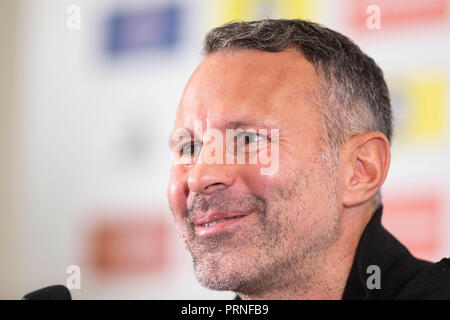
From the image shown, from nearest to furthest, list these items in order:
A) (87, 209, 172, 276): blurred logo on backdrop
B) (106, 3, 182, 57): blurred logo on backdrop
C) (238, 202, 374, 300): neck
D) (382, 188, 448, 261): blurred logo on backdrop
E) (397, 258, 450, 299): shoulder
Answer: (397, 258, 450, 299): shoulder, (238, 202, 374, 300): neck, (382, 188, 448, 261): blurred logo on backdrop, (87, 209, 172, 276): blurred logo on backdrop, (106, 3, 182, 57): blurred logo on backdrop

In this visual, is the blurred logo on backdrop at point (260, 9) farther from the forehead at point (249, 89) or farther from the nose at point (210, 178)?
the nose at point (210, 178)

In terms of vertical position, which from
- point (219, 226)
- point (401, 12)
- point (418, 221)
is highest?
point (401, 12)

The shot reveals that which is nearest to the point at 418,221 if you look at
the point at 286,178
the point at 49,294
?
the point at 286,178

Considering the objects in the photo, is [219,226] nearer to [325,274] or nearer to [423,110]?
[325,274]

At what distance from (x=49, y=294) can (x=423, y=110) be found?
3.62ft

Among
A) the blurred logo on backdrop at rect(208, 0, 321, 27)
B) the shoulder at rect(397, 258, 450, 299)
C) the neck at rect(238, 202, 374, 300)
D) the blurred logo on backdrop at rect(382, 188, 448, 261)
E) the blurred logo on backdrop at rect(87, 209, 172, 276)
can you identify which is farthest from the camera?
the blurred logo on backdrop at rect(87, 209, 172, 276)

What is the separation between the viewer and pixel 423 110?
69.8 inches

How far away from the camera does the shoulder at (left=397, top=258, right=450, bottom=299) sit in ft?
3.27

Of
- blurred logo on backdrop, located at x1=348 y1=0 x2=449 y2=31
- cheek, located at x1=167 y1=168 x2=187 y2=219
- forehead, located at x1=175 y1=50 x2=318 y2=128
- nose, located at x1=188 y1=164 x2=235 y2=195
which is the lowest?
cheek, located at x1=167 y1=168 x2=187 y2=219

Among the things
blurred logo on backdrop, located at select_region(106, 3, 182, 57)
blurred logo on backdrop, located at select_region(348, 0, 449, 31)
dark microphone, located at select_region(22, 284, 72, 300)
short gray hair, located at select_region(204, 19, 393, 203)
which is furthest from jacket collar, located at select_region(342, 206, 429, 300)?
blurred logo on backdrop, located at select_region(106, 3, 182, 57)

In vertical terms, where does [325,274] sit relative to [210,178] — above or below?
below

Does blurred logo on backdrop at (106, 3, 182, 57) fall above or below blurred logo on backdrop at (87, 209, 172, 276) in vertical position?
above

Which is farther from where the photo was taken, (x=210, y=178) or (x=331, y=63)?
(x=331, y=63)

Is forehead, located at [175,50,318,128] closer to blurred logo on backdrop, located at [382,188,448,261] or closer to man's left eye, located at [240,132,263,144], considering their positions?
man's left eye, located at [240,132,263,144]
